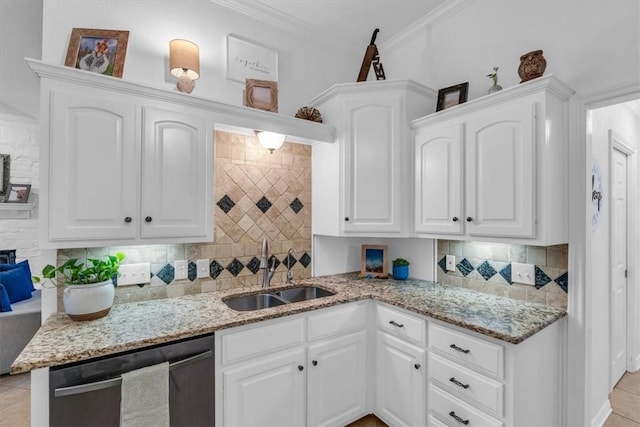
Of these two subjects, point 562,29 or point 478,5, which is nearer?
point 562,29

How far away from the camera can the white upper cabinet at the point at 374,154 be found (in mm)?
2201

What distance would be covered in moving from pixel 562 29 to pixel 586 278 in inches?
57.4

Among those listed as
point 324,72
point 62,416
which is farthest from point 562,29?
point 62,416

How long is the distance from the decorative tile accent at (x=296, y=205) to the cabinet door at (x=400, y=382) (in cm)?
114

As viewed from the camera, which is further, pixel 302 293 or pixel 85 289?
pixel 302 293

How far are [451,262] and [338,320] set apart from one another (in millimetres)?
1021

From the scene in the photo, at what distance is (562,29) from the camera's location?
1772 millimetres

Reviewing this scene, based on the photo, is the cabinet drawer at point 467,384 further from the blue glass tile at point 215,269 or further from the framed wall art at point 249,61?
the framed wall art at point 249,61

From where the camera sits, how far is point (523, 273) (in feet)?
6.25

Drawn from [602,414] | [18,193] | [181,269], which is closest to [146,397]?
[181,269]

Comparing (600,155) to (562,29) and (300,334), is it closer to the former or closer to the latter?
(562,29)

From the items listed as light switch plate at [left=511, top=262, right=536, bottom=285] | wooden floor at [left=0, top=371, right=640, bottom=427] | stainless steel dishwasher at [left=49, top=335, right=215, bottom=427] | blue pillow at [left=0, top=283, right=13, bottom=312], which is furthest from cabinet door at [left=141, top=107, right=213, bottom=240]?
blue pillow at [left=0, top=283, right=13, bottom=312]

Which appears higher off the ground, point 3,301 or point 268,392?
point 3,301

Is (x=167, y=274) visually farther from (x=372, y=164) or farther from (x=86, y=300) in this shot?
(x=372, y=164)
